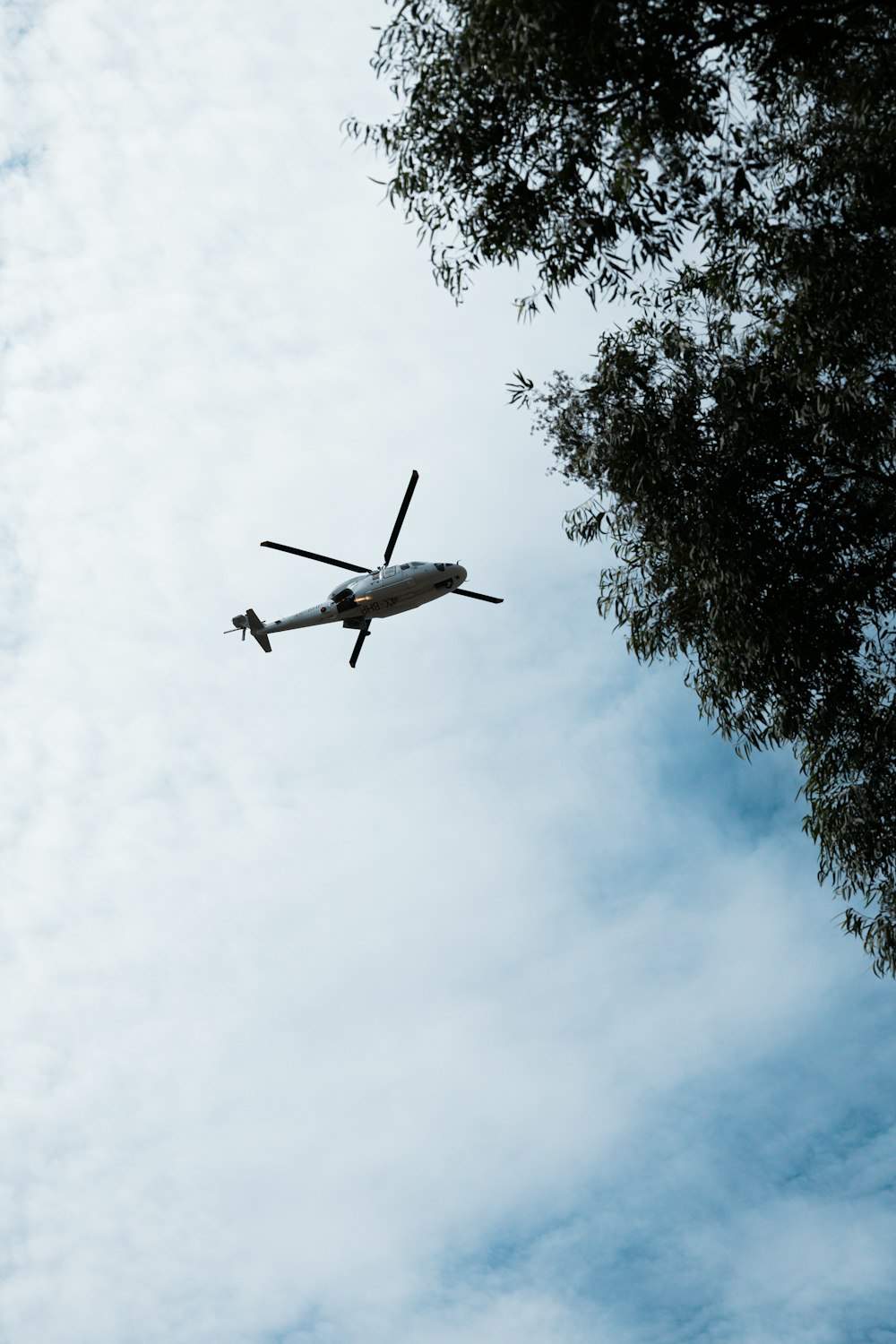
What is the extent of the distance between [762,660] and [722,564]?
1.28 metres

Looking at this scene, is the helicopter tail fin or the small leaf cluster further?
the helicopter tail fin

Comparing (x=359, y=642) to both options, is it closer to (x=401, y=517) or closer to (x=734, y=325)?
(x=401, y=517)

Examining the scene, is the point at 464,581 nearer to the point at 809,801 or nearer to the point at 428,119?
the point at 809,801

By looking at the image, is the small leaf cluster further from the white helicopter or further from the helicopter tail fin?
the helicopter tail fin

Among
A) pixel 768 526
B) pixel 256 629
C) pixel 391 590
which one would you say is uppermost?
pixel 256 629

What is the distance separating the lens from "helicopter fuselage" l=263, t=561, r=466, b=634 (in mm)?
21031

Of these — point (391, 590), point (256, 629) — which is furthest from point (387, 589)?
point (256, 629)

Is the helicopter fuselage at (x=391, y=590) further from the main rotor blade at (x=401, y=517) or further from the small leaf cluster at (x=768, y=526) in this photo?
the small leaf cluster at (x=768, y=526)

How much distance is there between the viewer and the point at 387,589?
69.8 feet

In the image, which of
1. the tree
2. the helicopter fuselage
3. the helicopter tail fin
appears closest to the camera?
the tree

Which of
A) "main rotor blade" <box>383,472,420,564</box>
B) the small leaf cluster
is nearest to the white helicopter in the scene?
"main rotor blade" <box>383,472,420,564</box>

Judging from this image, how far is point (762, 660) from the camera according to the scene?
580 inches

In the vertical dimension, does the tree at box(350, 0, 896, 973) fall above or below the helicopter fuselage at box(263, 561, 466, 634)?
below

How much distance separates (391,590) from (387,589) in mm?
70
